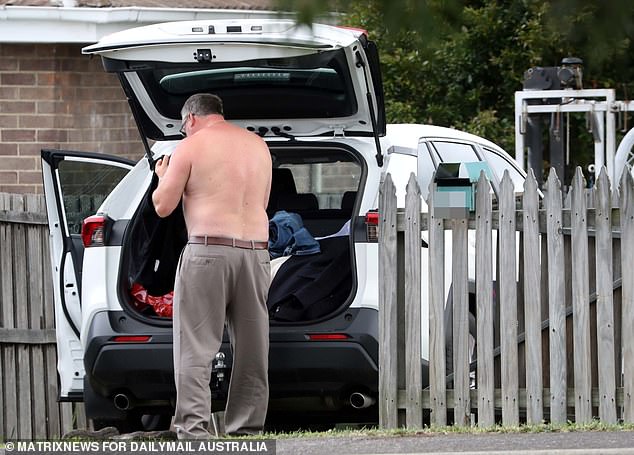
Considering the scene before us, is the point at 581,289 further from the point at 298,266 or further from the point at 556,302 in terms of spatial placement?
the point at 298,266

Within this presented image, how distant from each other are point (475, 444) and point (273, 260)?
1899 millimetres

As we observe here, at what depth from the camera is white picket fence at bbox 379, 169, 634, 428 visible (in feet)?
22.4

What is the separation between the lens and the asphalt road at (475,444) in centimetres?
581

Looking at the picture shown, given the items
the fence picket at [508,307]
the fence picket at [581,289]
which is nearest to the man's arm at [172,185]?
the fence picket at [508,307]

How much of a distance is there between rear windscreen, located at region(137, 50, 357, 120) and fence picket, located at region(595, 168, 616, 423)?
1.45m

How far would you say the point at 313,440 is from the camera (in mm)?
6289

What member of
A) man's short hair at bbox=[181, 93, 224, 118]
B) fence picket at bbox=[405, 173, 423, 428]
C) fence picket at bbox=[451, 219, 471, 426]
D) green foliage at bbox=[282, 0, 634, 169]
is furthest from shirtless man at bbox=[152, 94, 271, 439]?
green foliage at bbox=[282, 0, 634, 169]

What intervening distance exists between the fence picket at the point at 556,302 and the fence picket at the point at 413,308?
694 millimetres

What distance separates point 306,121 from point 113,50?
4.20 feet

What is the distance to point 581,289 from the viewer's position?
270 inches

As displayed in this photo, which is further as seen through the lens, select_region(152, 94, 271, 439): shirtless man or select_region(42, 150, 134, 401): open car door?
select_region(42, 150, 134, 401): open car door

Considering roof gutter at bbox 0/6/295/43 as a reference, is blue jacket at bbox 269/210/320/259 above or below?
below

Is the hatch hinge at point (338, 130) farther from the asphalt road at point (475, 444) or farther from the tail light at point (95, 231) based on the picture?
the asphalt road at point (475, 444)

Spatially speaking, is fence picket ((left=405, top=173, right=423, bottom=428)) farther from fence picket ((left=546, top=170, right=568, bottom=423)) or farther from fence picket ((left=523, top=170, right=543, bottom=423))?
fence picket ((left=546, top=170, right=568, bottom=423))
